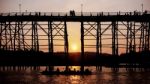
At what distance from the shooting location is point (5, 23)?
72.3 m

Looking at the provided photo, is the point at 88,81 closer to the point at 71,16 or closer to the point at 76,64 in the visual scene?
the point at 71,16

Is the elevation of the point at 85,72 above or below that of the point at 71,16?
below

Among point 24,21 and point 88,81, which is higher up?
point 24,21

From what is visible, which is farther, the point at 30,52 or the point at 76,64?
the point at 76,64

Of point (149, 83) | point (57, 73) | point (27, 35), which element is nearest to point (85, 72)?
point (57, 73)

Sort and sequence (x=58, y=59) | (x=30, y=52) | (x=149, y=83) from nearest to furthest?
(x=149, y=83), (x=30, y=52), (x=58, y=59)

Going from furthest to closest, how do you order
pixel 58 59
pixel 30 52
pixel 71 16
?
pixel 58 59 < pixel 30 52 < pixel 71 16

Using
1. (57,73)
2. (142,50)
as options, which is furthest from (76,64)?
(57,73)

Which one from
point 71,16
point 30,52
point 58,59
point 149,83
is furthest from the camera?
point 58,59

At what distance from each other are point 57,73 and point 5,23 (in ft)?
31.9

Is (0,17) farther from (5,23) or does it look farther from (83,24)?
(83,24)

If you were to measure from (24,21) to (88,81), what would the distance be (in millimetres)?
15009

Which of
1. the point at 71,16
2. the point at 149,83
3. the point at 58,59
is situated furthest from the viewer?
the point at 58,59

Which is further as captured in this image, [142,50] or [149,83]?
[142,50]
